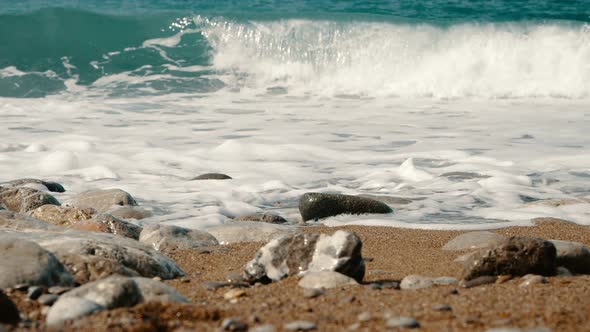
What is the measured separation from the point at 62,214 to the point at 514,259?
9.04 feet

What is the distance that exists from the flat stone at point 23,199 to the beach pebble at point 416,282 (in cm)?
312

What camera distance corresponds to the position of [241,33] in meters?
17.0

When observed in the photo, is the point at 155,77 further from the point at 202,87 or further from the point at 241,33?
the point at 241,33

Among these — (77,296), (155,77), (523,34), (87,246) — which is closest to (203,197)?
(87,246)

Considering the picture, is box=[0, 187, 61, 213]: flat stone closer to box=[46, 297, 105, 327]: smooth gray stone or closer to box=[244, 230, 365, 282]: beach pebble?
box=[244, 230, 365, 282]: beach pebble

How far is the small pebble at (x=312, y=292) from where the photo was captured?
9.67 feet

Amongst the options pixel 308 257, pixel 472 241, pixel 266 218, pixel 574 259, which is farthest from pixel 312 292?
pixel 266 218

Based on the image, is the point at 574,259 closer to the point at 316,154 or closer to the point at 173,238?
the point at 173,238

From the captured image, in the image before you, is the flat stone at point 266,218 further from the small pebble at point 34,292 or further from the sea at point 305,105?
the small pebble at point 34,292

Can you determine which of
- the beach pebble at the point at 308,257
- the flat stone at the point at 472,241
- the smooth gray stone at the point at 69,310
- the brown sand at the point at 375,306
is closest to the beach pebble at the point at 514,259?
the brown sand at the point at 375,306

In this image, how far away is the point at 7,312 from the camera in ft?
8.25

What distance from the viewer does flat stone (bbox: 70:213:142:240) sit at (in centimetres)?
466

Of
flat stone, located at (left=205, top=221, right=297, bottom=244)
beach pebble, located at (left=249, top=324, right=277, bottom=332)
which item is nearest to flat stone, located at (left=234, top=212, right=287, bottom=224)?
flat stone, located at (left=205, top=221, right=297, bottom=244)

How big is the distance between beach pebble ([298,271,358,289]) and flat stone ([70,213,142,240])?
5.69ft
